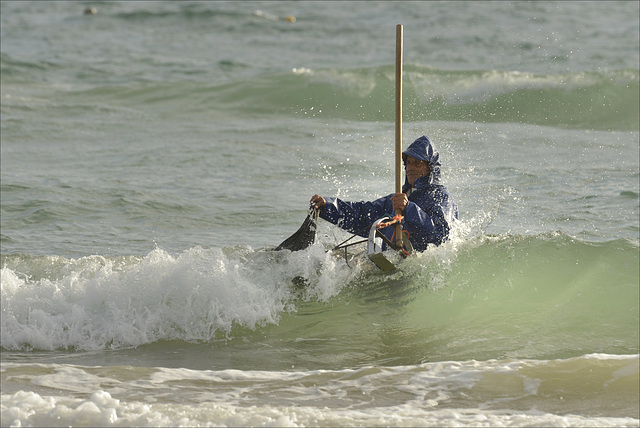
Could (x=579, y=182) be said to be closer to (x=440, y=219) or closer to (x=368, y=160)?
(x=368, y=160)

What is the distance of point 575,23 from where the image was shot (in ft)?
85.4

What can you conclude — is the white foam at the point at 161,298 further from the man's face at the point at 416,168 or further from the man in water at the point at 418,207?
the man's face at the point at 416,168

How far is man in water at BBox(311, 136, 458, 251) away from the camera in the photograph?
7.61 m

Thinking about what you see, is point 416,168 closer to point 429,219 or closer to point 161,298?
point 429,219

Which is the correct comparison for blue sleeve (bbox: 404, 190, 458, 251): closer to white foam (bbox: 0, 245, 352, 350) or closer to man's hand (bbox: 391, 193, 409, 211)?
man's hand (bbox: 391, 193, 409, 211)

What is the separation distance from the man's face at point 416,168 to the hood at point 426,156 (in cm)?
4

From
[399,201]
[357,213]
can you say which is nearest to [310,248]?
[357,213]

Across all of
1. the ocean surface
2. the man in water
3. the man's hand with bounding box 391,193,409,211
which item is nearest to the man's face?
the man in water

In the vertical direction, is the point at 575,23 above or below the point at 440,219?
above

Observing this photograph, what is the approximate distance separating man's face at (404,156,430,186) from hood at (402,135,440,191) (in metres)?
0.04

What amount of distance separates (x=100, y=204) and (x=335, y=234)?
4.30m

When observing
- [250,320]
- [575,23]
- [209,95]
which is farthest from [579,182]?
→ [575,23]

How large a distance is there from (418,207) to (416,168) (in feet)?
2.26

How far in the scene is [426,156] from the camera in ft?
26.2
